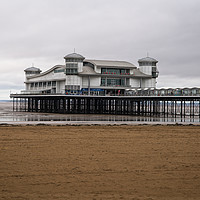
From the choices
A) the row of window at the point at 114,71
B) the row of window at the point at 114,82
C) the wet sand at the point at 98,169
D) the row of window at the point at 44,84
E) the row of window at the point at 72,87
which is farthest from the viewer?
the row of window at the point at 44,84

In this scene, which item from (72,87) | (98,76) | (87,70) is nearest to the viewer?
(72,87)

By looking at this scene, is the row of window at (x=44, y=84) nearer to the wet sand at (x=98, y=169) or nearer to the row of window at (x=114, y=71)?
the row of window at (x=114, y=71)

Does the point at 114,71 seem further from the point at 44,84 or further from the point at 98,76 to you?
the point at 44,84

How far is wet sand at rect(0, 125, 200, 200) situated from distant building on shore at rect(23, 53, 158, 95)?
131ft

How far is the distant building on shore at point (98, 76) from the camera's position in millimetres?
59000

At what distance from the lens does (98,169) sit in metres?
12.6

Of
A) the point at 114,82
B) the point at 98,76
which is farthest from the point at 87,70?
the point at 114,82

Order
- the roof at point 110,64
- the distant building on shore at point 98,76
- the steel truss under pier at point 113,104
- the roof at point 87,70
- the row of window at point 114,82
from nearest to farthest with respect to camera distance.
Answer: the steel truss under pier at point 113,104 → the distant building on shore at point 98,76 → the roof at point 87,70 → the roof at point 110,64 → the row of window at point 114,82

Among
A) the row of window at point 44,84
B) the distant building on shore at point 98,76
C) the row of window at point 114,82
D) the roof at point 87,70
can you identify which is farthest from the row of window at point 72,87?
the row of window at point 44,84

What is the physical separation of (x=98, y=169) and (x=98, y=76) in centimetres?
4789

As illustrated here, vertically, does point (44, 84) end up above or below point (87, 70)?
below

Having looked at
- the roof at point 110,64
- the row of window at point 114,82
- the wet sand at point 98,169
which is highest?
the roof at point 110,64

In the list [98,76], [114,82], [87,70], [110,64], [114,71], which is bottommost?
[114,82]

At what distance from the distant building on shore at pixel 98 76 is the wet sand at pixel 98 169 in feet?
131
